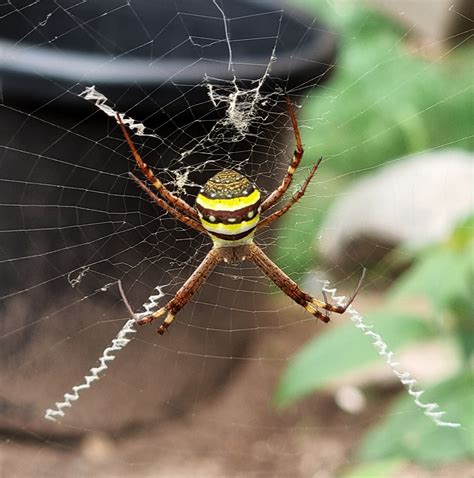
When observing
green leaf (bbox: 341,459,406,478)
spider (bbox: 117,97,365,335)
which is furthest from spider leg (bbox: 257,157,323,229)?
green leaf (bbox: 341,459,406,478)

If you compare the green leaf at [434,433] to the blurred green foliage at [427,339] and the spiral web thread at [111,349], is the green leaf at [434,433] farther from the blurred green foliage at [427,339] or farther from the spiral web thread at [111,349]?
the spiral web thread at [111,349]

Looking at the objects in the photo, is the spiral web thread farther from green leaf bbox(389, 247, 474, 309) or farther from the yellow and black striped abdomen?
green leaf bbox(389, 247, 474, 309)

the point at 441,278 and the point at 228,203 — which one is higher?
the point at 228,203

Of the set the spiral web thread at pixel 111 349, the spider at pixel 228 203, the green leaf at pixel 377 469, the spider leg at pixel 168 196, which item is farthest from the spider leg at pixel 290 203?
the green leaf at pixel 377 469

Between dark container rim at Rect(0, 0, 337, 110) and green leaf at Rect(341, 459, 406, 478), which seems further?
dark container rim at Rect(0, 0, 337, 110)

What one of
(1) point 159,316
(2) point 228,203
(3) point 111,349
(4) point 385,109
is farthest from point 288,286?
(4) point 385,109

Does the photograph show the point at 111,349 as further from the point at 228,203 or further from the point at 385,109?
the point at 385,109
